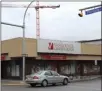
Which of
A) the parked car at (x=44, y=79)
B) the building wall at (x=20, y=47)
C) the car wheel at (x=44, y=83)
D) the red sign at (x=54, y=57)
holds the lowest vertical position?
the car wheel at (x=44, y=83)

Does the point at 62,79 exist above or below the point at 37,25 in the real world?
below

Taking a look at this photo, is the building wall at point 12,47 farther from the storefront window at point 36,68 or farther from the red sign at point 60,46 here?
the red sign at point 60,46

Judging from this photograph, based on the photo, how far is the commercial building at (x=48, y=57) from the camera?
3859 cm

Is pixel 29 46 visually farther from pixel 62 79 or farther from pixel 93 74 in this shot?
pixel 93 74

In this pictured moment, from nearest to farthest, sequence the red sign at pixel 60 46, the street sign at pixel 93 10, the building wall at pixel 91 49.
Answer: the street sign at pixel 93 10 → the red sign at pixel 60 46 → the building wall at pixel 91 49

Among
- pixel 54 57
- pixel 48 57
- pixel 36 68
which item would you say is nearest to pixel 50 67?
pixel 36 68

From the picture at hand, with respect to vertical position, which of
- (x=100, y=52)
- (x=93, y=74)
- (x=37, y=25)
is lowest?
(x=93, y=74)

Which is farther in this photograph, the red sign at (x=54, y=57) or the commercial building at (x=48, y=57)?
the red sign at (x=54, y=57)

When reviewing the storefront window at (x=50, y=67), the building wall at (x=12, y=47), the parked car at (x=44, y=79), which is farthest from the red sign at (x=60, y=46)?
the parked car at (x=44, y=79)

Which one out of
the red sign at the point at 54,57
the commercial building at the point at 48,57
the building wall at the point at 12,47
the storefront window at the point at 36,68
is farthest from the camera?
the storefront window at the point at 36,68

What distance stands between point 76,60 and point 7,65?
10103 millimetres

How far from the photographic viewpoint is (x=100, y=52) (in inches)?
1933

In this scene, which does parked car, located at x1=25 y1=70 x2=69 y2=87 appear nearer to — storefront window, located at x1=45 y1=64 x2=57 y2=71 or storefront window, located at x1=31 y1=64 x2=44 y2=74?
storefront window, located at x1=31 y1=64 x2=44 y2=74

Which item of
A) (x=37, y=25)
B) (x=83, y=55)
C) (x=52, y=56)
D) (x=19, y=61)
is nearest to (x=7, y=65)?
(x=19, y=61)
